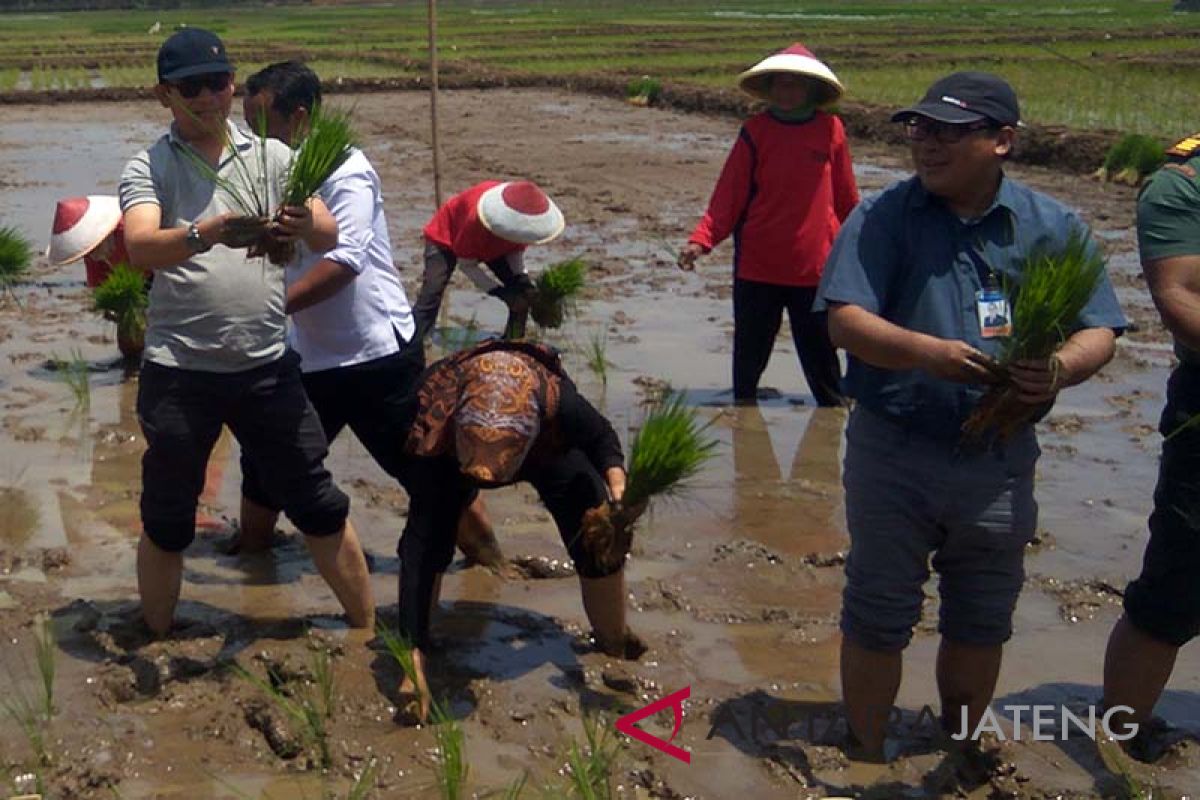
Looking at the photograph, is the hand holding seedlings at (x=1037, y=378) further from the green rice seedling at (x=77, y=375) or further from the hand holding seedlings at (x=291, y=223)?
the green rice seedling at (x=77, y=375)

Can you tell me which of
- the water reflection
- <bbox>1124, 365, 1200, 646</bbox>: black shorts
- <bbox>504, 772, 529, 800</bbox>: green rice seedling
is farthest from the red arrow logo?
the water reflection

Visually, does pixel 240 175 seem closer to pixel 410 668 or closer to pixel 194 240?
pixel 194 240

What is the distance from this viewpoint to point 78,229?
23.5ft

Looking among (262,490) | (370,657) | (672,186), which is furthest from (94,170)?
(370,657)

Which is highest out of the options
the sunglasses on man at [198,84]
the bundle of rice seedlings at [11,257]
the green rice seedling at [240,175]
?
the sunglasses on man at [198,84]

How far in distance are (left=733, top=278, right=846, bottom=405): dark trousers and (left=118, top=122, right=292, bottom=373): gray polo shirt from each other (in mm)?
3206

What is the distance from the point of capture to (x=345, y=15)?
2425 inches

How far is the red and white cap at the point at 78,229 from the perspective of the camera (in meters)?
7.11

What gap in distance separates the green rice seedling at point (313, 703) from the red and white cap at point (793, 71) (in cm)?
332

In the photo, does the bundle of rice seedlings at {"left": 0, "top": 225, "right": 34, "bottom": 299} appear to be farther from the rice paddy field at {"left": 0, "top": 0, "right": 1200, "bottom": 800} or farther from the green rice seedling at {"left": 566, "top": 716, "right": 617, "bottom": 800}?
the green rice seedling at {"left": 566, "top": 716, "right": 617, "bottom": 800}

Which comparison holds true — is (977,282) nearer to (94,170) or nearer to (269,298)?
(269,298)

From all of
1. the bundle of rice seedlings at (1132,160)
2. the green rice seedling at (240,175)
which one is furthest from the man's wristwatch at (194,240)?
the bundle of rice seedlings at (1132,160)

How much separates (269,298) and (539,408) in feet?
2.61

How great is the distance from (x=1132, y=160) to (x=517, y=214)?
29.2ft
